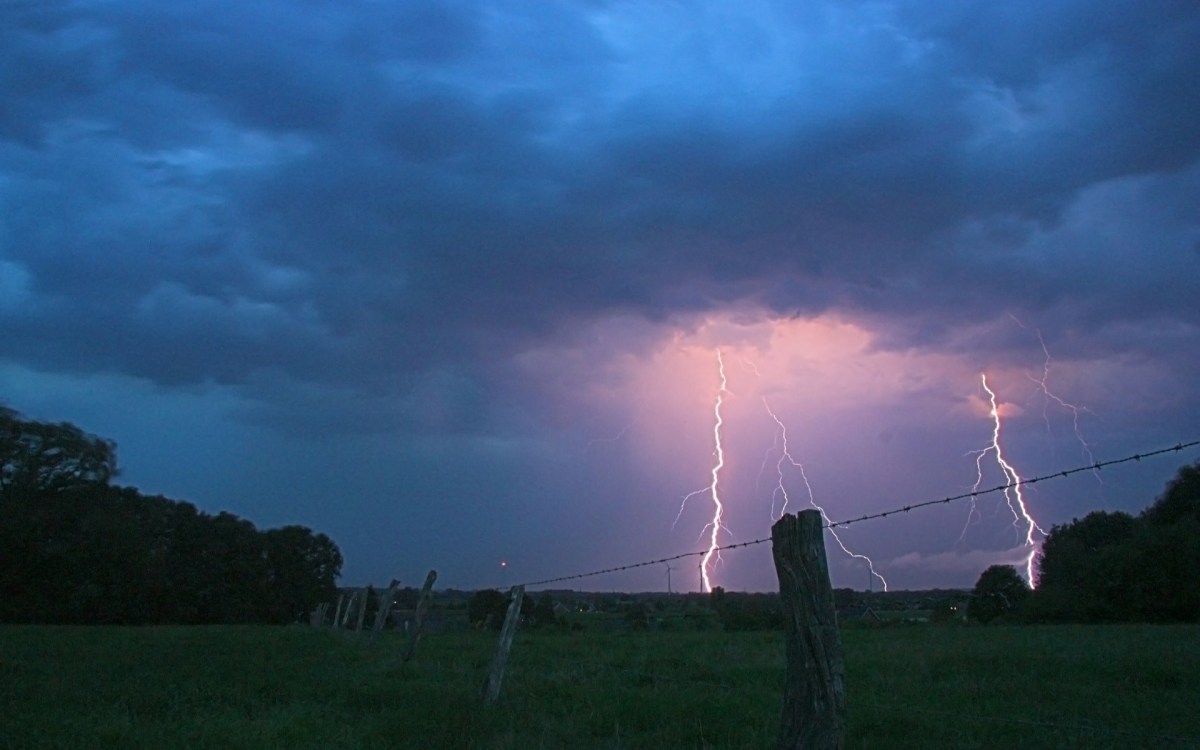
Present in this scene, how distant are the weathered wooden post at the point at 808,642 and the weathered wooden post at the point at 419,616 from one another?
11.6 meters

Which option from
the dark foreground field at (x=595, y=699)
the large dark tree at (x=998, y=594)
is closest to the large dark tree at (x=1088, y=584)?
the large dark tree at (x=998, y=594)

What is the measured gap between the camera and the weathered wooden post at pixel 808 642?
4.80m

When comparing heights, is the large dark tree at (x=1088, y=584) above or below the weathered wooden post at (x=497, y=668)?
above

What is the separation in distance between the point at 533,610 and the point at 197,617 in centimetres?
2054

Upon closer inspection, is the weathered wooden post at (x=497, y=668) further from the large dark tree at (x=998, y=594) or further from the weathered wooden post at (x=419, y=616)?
the large dark tree at (x=998, y=594)

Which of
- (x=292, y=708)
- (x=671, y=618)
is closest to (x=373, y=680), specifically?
(x=292, y=708)

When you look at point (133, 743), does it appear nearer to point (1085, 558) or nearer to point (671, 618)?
point (671, 618)

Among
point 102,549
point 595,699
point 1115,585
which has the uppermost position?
point 102,549

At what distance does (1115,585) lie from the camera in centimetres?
3462

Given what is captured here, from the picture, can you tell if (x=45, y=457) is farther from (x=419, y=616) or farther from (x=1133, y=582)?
(x=1133, y=582)

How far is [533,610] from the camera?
44.6 metres

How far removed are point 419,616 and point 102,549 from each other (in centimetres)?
3591

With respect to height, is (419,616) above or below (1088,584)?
below

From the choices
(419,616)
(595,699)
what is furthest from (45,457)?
(595,699)
